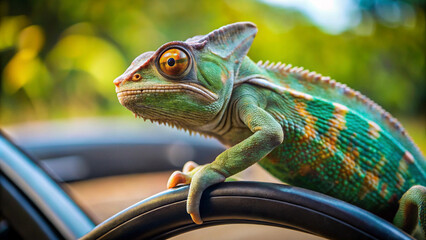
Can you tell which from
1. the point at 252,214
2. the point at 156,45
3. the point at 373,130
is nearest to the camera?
the point at 252,214

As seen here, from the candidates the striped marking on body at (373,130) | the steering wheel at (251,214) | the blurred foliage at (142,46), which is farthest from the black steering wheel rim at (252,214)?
the blurred foliage at (142,46)

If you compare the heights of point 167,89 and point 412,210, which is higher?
point 167,89

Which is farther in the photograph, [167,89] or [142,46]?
[142,46]

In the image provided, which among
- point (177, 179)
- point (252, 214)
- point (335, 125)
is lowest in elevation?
point (252, 214)

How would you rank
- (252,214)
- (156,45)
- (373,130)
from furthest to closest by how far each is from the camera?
(156,45) < (373,130) < (252,214)

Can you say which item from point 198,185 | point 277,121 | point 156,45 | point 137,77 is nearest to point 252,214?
point 198,185

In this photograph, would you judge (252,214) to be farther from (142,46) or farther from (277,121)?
(142,46)

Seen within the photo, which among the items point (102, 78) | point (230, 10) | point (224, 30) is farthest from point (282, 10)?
point (224, 30)

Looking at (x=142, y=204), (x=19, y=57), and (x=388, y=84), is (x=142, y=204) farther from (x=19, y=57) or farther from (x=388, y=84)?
(x=19, y=57)
